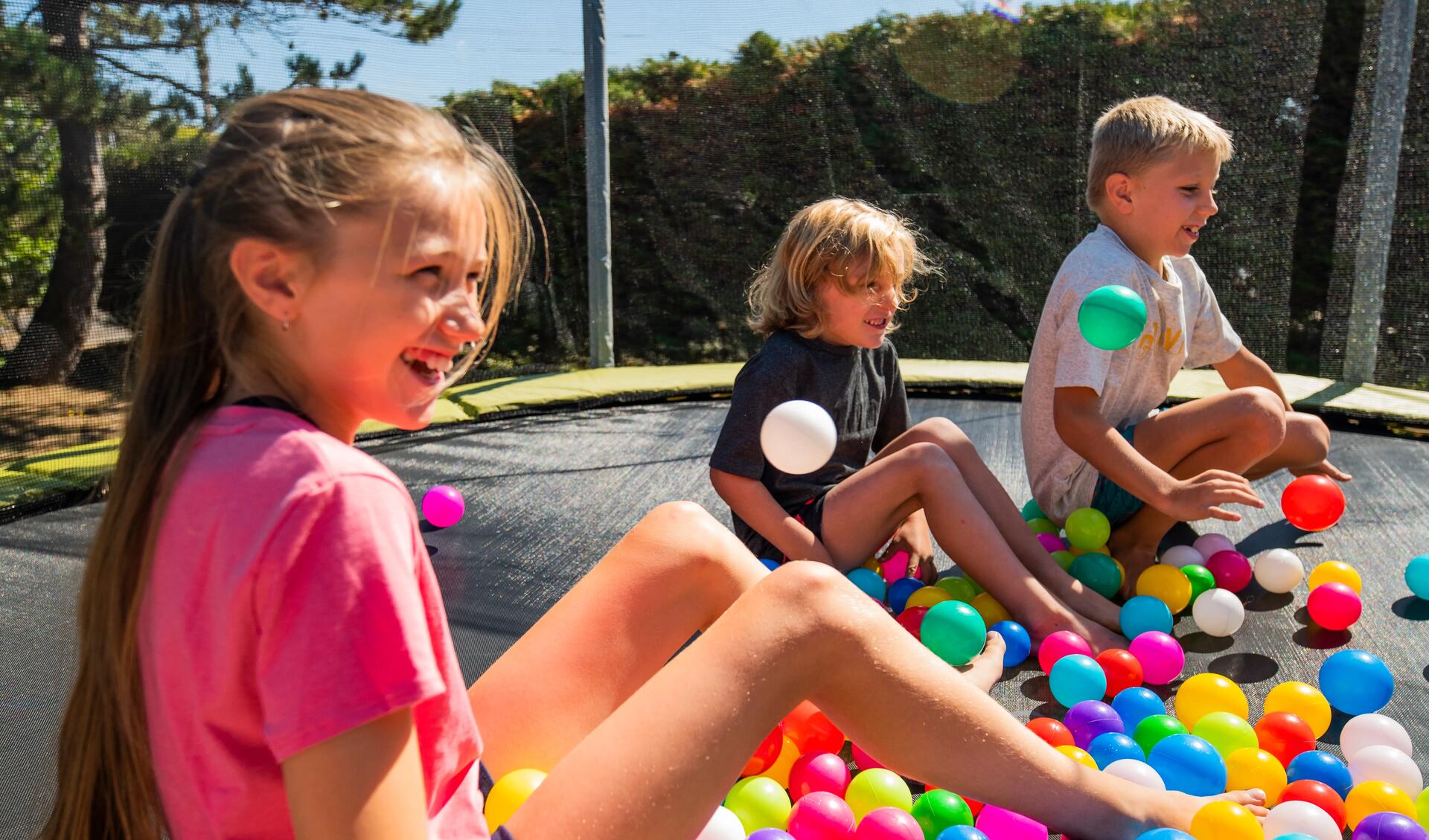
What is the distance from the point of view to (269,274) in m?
0.89

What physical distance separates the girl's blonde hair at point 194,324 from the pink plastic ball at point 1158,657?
1523 mm

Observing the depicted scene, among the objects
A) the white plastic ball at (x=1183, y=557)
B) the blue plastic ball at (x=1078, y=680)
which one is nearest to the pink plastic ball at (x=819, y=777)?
the blue plastic ball at (x=1078, y=680)

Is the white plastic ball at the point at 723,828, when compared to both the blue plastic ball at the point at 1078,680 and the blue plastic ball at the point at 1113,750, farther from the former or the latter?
the blue plastic ball at the point at 1078,680

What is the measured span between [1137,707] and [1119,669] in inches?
6.5

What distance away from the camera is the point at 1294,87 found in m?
5.02

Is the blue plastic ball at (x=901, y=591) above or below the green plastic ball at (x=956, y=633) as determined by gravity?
below

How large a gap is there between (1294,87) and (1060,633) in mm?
4033

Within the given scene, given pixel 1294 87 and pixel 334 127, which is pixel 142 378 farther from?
pixel 1294 87

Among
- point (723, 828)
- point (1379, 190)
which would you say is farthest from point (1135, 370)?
point (1379, 190)

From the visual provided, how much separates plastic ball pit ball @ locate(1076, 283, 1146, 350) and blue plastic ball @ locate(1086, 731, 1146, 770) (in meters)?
0.86

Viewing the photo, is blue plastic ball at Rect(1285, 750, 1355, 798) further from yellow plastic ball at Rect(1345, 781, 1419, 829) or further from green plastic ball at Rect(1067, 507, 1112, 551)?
green plastic ball at Rect(1067, 507, 1112, 551)

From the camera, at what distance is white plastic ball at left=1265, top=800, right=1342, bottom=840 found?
1.42m

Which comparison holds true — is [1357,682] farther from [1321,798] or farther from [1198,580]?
[1198,580]

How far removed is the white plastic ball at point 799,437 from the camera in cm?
204
